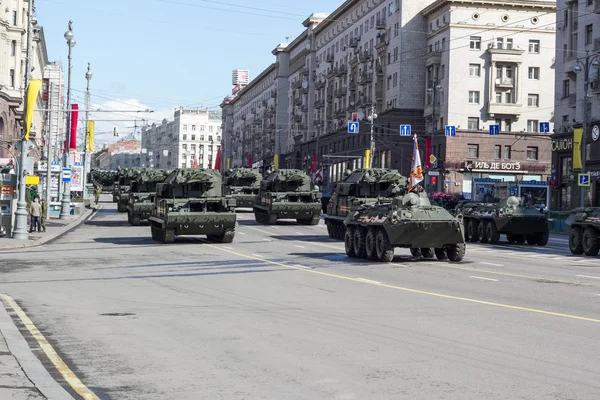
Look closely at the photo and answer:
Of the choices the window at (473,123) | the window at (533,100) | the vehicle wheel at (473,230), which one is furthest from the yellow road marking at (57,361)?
the window at (533,100)

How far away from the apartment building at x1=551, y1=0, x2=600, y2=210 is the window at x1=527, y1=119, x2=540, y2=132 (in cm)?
1458

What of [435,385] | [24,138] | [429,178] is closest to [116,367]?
[435,385]

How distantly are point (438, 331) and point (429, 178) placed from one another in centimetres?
7064

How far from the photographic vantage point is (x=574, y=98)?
65438mm

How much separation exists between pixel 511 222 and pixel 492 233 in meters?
0.99

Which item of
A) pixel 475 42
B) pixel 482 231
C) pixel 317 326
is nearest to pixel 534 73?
pixel 475 42

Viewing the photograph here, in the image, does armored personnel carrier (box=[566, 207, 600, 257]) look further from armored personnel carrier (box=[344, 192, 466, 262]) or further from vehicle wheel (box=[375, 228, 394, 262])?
vehicle wheel (box=[375, 228, 394, 262])

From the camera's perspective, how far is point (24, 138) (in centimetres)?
3381

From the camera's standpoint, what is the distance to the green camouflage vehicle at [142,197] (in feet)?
147

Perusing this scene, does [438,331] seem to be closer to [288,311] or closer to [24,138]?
[288,311]

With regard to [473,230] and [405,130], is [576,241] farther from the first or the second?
[405,130]

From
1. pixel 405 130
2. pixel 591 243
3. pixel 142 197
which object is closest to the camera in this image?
pixel 591 243

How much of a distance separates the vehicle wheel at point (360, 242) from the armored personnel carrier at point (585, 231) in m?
7.59

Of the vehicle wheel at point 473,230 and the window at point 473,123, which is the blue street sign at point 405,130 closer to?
the window at point 473,123
